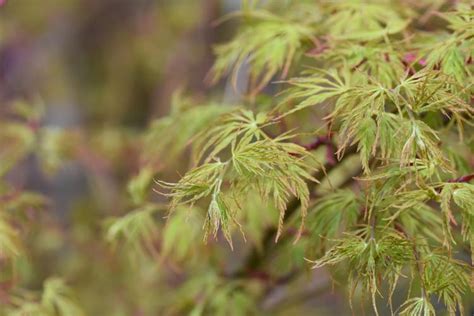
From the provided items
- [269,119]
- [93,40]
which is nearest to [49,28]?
[93,40]

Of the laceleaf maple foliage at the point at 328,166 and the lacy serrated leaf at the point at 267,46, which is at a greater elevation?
the lacy serrated leaf at the point at 267,46

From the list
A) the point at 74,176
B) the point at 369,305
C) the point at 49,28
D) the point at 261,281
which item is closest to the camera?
the point at 261,281

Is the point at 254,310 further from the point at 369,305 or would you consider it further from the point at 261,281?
the point at 369,305

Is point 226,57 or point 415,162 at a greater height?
point 226,57

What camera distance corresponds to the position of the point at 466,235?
2.49 ft

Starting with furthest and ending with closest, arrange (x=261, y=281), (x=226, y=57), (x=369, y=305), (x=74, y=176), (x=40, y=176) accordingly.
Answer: (x=74, y=176), (x=40, y=176), (x=369, y=305), (x=261, y=281), (x=226, y=57)

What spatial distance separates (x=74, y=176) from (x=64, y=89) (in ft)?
1.37

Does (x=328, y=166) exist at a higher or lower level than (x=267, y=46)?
lower

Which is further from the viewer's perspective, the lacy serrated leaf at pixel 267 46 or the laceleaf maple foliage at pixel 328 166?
the lacy serrated leaf at pixel 267 46

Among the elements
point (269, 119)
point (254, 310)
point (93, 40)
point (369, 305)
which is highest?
point (93, 40)

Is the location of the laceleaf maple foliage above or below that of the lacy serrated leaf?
below

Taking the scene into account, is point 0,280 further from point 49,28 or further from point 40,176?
point 49,28

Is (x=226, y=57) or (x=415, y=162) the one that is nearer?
(x=415, y=162)

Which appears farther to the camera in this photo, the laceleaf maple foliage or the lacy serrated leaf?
the lacy serrated leaf
